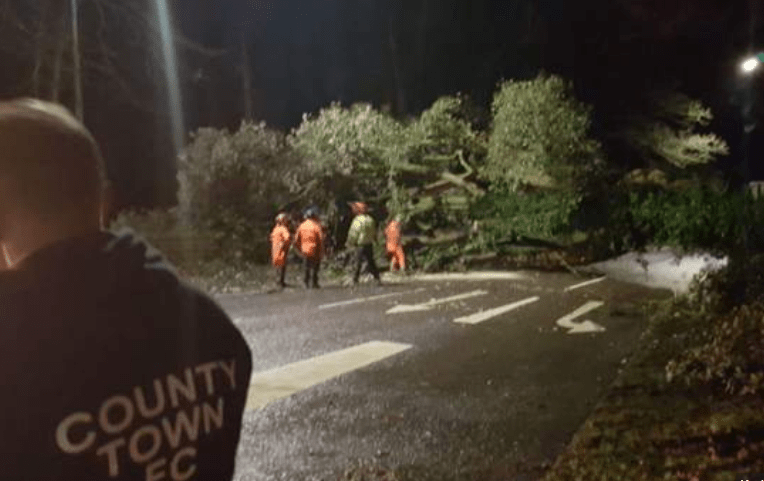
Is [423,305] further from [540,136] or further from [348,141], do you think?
[540,136]

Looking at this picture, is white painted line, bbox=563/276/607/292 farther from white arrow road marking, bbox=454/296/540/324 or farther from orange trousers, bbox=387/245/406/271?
orange trousers, bbox=387/245/406/271

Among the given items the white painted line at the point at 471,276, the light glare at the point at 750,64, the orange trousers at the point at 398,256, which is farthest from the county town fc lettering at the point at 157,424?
the light glare at the point at 750,64

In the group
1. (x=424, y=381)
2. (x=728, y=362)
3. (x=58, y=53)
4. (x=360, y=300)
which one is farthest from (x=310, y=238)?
(x=728, y=362)

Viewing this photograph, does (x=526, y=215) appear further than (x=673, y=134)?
No

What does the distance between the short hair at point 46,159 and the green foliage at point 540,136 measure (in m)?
20.9

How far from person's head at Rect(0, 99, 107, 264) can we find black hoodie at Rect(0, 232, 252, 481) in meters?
0.05

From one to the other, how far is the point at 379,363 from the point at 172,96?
A: 915 inches

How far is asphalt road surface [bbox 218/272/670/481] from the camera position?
5395 millimetres

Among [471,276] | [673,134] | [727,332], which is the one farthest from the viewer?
[673,134]

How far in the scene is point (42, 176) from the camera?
1509mm

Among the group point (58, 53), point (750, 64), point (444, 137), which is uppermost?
point (58, 53)

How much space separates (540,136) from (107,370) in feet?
69.0

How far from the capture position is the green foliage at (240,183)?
69.0 feet

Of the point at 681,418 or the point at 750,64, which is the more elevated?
the point at 750,64
